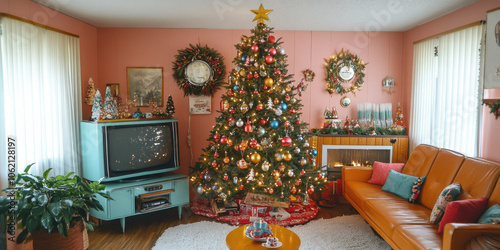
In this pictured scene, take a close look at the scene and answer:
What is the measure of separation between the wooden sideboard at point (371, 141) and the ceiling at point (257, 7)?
5.31 ft

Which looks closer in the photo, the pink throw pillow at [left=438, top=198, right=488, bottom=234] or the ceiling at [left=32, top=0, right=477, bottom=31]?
the pink throw pillow at [left=438, top=198, right=488, bottom=234]

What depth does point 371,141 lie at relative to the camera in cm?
455

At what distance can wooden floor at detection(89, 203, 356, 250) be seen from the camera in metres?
3.21

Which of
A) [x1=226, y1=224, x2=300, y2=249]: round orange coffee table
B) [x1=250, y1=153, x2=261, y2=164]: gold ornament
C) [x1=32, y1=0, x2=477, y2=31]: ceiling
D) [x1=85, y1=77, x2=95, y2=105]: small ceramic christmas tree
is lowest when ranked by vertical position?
[x1=226, y1=224, x2=300, y2=249]: round orange coffee table

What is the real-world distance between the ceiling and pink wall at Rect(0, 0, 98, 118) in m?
0.09

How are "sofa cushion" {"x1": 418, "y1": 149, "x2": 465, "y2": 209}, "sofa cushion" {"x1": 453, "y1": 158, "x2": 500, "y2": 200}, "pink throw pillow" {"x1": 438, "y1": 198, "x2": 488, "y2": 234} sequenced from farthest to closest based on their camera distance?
"sofa cushion" {"x1": 418, "y1": 149, "x2": 465, "y2": 209} → "sofa cushion" {"x1": 453, "y1": 158, "x2": 500, "y2": 200} → "pink throw pillow" {"x1": 438, "y1": 198, "x2": 488, "y2": 234}

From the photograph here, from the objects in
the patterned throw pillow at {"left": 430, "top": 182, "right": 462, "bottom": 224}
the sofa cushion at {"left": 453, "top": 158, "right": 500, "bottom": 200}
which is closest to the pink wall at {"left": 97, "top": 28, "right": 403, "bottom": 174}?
the sofa cushion at {"left": 453, "top": 158, "right": 500, "bottom": 200}

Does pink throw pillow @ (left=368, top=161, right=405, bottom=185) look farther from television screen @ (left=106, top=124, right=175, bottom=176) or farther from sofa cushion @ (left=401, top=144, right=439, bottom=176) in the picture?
television screen @ (left=106, top=124, right=175, bottom=176)

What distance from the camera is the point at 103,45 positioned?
14.9 ft

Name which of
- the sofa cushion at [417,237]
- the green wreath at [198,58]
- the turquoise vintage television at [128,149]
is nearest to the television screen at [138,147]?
the turquoise vintage television at [128,149]

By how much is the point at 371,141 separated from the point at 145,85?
3479 mm

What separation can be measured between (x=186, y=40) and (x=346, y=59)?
8.12 ft

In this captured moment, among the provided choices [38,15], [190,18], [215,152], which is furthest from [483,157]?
[38,15]

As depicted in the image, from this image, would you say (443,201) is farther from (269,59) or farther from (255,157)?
(269,59)
